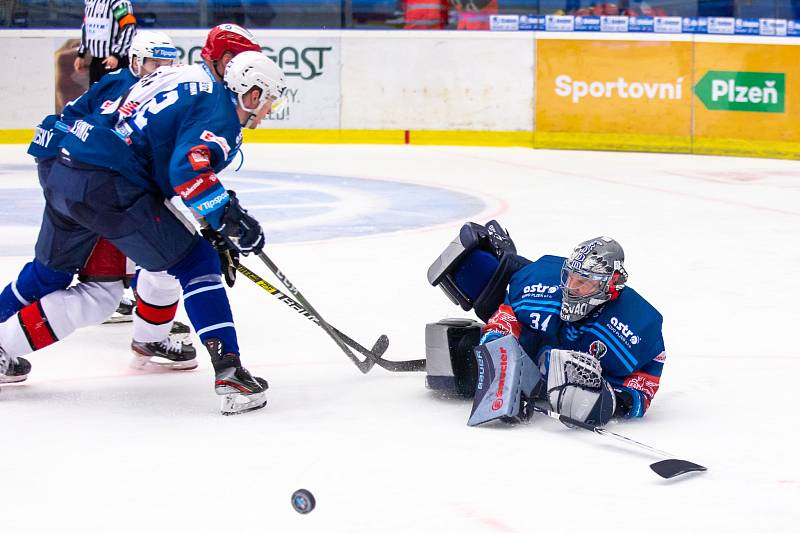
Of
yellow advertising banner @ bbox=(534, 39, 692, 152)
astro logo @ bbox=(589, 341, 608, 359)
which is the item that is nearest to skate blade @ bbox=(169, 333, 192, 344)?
astro logo @ bbox=(589, 341, 608, 359)

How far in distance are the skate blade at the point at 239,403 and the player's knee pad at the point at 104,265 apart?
1.71 feet

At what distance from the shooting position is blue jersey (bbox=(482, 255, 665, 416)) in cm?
297

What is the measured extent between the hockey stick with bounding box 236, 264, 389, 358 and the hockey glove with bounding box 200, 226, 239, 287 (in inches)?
1.5

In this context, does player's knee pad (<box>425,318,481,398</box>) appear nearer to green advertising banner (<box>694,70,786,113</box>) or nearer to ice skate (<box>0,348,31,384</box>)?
ice skate (<box>0,348,31,384</box>)

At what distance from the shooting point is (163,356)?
11.8 feet

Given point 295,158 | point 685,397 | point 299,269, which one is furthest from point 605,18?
point 685,397

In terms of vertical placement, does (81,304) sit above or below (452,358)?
above

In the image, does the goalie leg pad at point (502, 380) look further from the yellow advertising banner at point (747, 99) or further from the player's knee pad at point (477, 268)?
the yellow advertising banner at point (747, 99)

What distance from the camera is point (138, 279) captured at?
11.4ft

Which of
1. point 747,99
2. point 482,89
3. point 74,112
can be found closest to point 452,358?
point 74,112

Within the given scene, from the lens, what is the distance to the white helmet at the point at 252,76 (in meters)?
3.07

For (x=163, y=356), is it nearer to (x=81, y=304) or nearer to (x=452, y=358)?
(x=81, y=304)

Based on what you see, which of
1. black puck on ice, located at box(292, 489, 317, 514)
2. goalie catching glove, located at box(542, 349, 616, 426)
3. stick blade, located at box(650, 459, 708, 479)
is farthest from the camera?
goalie catching glove, located at box(542, 349, 616, 426)

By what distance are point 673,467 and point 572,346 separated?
22.9 inches
